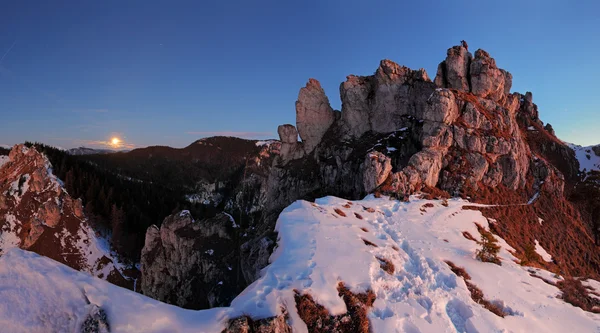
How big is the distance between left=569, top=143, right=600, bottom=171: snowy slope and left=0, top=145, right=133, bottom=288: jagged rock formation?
4469 inches

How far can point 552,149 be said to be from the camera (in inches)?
2539

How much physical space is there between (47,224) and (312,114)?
236ft

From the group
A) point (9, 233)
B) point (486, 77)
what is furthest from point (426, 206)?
point (9, 233)

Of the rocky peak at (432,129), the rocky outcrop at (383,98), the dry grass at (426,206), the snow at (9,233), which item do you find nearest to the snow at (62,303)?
the dry grass at (426,206)

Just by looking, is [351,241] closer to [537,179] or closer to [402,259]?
[402,259]

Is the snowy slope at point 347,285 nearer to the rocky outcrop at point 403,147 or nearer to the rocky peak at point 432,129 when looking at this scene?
the rocky outcrop at point 403,147

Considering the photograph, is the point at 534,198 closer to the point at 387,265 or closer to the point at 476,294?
the point at 476,294

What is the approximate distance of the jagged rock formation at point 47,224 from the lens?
208 ft

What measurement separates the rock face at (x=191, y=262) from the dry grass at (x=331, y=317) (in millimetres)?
27446

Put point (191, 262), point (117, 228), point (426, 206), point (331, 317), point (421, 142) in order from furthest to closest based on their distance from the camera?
point (117, 228) → point (421, 142) → point (191, 262) → point (426, 206) → point (331, 317)

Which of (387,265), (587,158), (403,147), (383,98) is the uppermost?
(383,98)

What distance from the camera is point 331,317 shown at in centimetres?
1046

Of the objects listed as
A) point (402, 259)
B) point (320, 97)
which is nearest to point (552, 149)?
point (320, 97)

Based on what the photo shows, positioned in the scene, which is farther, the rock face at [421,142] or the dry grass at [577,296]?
the rock face at [421,142]
